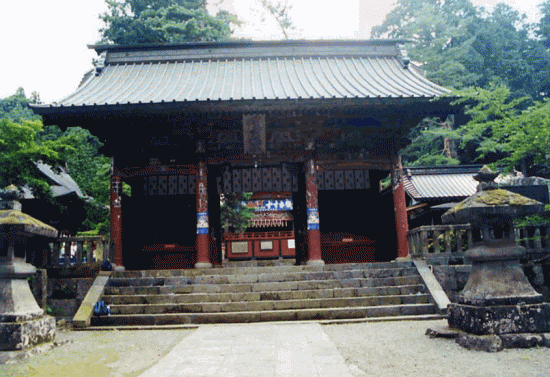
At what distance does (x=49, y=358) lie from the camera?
16.9 ft

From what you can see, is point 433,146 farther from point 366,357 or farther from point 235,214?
point 366,357

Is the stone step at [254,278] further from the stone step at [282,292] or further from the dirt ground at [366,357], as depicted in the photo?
the dirt ground at [366,357]

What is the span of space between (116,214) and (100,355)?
5.93 metres

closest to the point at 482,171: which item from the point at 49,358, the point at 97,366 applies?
the point at 97,366

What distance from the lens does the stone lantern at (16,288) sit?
529 centimetres

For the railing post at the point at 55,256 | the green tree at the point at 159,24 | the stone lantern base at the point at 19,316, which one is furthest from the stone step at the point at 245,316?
the green tree at the point at 159,24

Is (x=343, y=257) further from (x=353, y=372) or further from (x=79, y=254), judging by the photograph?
(x=353, y=372)

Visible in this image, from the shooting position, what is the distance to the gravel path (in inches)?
159

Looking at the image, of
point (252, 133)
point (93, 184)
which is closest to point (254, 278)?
point (252, 133)

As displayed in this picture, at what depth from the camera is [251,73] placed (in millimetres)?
12805

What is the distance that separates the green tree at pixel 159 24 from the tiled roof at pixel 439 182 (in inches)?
670

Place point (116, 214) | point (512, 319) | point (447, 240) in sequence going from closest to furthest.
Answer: point (512, 319) < point (447, 240) < point (116, 214)

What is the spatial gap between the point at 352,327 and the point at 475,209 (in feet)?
9.80

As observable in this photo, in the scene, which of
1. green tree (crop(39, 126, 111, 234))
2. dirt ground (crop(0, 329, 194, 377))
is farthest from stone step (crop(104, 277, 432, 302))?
green tree (crop(39, 126, 111, 234))
